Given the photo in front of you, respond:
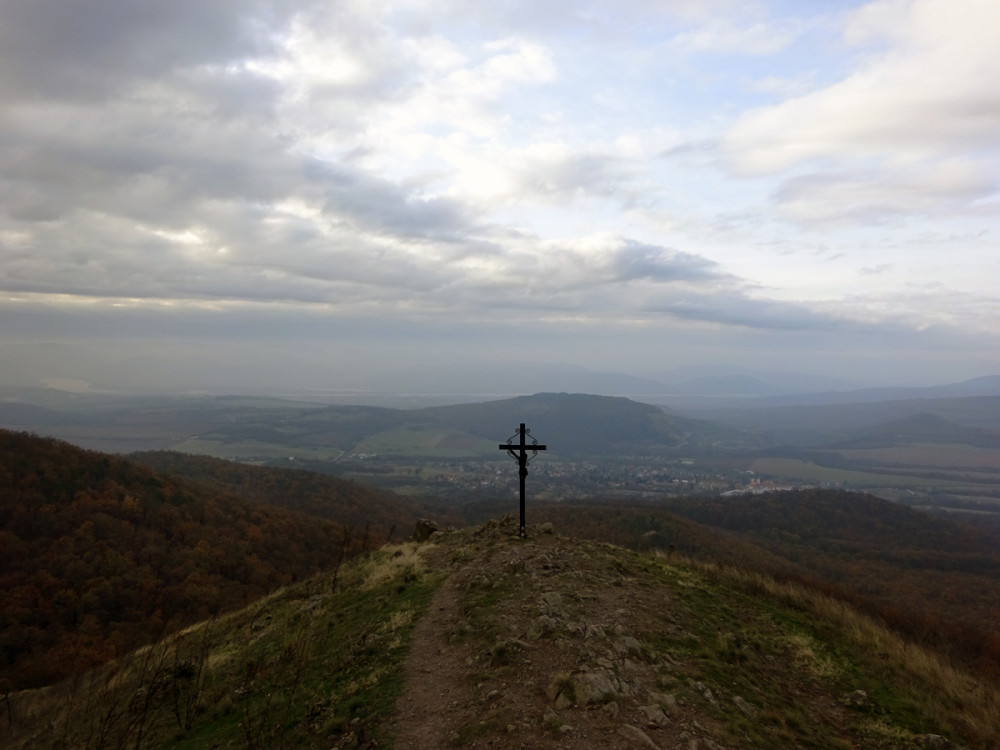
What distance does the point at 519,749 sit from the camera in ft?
20.3

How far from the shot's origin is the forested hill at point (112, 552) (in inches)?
915

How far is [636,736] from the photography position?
6402mm

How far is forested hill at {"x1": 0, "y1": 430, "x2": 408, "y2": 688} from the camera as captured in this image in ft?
76.2

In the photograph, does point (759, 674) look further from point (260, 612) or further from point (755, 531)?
point (755, 531)

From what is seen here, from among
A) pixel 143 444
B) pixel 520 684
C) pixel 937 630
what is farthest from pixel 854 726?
pixel 143 444

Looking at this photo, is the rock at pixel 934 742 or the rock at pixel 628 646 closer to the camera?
the rock at pixel 934 742

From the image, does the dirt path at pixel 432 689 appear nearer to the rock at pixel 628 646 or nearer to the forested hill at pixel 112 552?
the rock at pixel 628 646

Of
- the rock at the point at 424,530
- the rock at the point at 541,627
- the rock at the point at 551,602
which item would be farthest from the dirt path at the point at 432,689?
the rock at the point at 424,530

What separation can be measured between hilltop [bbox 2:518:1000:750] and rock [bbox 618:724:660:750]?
28 mm

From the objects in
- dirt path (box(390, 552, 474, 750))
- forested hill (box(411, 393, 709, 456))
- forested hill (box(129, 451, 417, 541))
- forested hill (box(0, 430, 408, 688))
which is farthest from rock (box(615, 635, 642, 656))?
forested hill (box(411, 393, 709, 456))

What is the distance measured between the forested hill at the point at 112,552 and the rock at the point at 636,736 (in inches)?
526

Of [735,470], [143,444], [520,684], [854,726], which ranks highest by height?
[520,684]

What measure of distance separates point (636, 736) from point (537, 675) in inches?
79.9

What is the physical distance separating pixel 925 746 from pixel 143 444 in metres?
141
